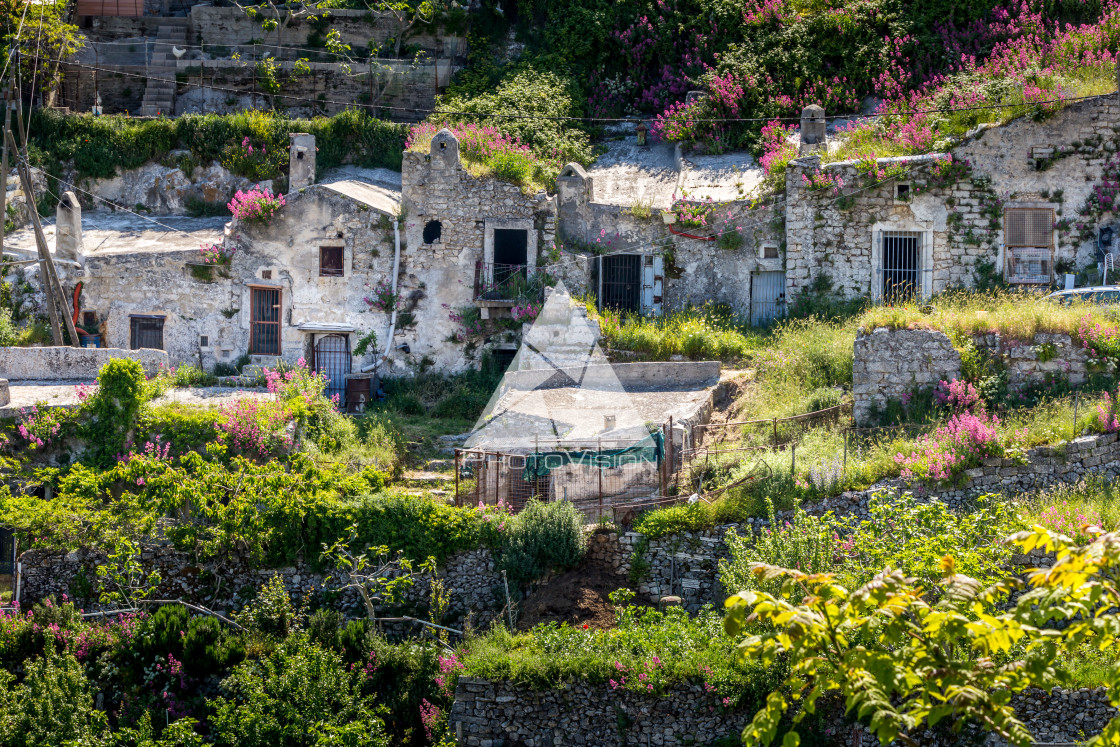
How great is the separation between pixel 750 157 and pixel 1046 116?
17.8 ft

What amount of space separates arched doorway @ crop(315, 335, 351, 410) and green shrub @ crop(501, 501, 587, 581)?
728 cm

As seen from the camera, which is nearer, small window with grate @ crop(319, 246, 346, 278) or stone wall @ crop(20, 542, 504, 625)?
stone wall @ crop(20, 542, 504, 625)

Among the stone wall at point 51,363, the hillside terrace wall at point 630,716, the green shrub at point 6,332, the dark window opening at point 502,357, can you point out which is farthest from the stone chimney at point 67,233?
the hillside terrace wall at point 630,716

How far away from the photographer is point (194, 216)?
81.5ft

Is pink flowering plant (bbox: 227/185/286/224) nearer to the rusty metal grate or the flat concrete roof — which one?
the flat concrete roof

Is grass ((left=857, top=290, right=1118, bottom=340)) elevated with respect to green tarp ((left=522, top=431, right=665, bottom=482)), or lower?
elevated

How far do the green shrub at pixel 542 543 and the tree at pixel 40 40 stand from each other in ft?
51.4

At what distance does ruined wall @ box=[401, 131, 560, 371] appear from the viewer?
72.7ft

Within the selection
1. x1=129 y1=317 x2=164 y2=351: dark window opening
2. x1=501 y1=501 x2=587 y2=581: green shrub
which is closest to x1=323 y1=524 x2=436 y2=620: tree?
x1=501 y1=501 x2=587 y2=581: green shrub

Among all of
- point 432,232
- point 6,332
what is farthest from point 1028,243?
point 6,332

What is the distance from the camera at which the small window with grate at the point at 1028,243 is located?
68.9 feet

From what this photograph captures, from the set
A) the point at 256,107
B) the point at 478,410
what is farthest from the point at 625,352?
the point at 256,107

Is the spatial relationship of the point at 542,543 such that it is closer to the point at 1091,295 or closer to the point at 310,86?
the point at 1091,295

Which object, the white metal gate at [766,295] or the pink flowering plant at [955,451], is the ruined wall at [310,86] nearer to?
the white metal gate at [766,295]
